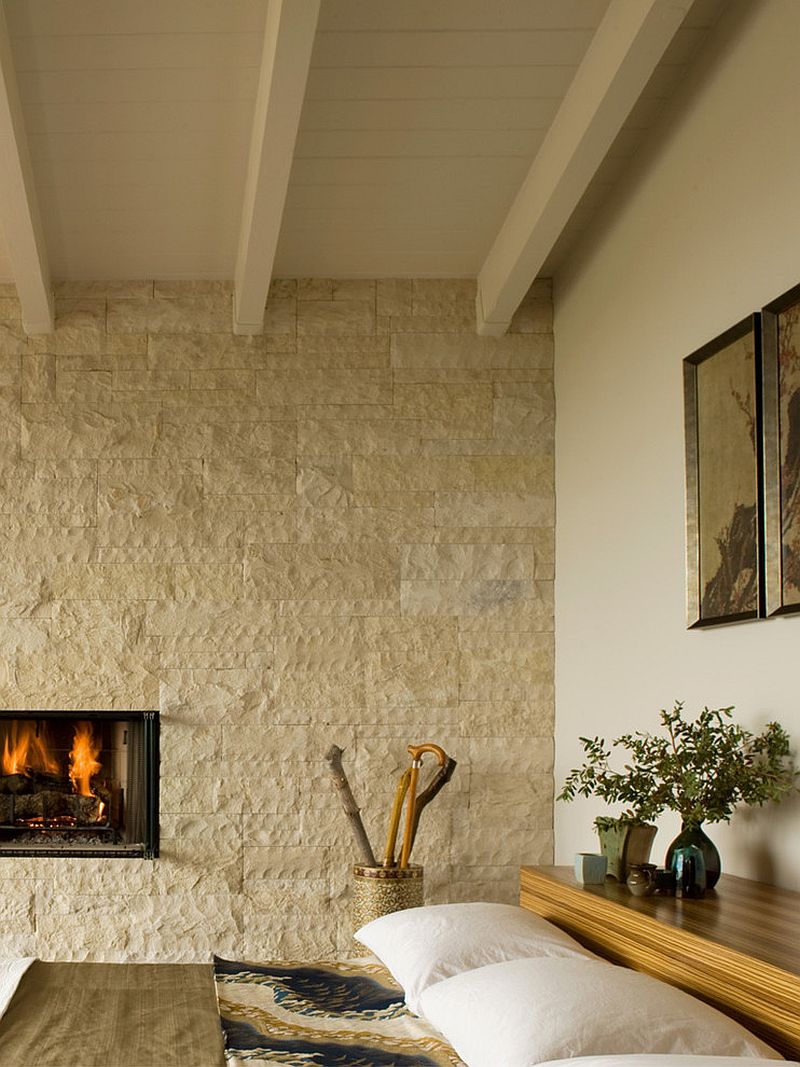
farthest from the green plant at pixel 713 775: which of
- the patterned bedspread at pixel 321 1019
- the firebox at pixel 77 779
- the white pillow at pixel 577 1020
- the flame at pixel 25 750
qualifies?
the flame at pixel 25 750

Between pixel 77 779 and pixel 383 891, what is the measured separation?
1.33 metres

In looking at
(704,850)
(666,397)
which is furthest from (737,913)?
(666,397)

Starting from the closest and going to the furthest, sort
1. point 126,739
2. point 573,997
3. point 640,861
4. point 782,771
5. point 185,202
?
point 573,997
point 782,771
point 640,861
point 185,202
point 126,739

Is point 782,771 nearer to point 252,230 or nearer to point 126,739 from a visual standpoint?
point 252,230

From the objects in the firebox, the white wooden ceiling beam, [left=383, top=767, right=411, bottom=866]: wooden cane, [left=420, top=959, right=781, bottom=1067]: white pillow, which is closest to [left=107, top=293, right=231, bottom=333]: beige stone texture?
the white wooden ceiling beam

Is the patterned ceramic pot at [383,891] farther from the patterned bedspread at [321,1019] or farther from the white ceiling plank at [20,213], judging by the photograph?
the white ceiling plank at [20,213]

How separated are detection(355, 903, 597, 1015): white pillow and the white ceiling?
223 centimetres

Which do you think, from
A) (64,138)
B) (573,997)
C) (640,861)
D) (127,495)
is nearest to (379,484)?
(127,495)

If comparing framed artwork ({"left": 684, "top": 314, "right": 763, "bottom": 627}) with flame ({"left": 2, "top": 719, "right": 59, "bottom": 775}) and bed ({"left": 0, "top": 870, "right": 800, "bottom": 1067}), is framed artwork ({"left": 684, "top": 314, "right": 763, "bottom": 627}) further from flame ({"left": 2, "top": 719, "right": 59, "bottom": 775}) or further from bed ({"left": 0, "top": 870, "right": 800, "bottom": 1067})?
flame ({"left": 2, "top": 719, "right": 59, "bottom": 775})

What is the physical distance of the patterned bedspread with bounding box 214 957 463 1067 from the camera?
2035 millimetres

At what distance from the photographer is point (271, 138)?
3.44 metres

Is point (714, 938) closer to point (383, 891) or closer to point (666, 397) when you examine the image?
point (666, 397)

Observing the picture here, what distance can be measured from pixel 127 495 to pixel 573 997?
3353 millimetres

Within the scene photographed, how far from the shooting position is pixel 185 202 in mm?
4336
